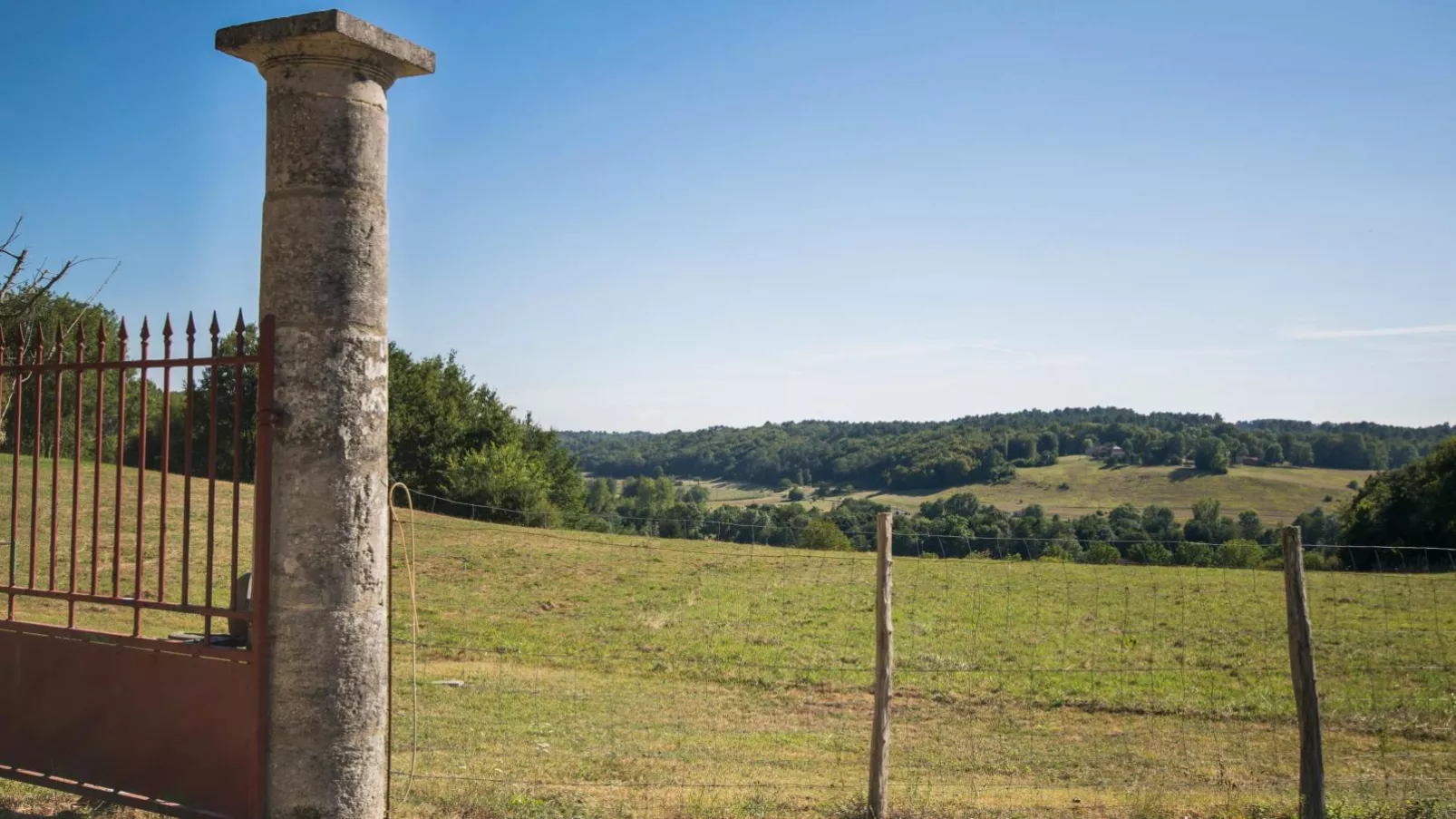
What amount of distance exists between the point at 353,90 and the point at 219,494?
2693 centimetres

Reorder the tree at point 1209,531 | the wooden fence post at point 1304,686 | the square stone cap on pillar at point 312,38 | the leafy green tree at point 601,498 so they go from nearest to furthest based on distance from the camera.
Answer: the square stone cap on pillar at point 312,38 → the wooden fence post at point 1304,686 → the tree at point 1209,531 → the leafy green tree at point 601,498

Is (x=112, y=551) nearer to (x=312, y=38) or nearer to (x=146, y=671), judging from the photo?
(x=146, y=671)

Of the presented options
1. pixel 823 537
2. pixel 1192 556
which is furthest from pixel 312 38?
pixel 823 537

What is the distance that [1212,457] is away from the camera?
9425 cm

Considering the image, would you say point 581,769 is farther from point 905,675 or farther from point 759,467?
point 759,467

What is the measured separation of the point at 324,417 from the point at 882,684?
13.8 ft

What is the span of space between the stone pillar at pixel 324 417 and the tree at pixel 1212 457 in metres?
101

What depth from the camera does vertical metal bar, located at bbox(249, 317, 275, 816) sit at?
5141 millimetres

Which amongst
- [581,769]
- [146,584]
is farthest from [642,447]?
[581,769]

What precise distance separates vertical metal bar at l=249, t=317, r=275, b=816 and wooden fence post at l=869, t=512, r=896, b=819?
153 inches

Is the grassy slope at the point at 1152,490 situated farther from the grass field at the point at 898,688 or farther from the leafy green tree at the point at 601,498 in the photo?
the grass field at the point at 898,688

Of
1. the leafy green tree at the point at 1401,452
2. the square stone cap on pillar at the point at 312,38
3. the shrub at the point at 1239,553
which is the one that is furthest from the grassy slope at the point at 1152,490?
the square stone cap on pillar at the point at 312,38

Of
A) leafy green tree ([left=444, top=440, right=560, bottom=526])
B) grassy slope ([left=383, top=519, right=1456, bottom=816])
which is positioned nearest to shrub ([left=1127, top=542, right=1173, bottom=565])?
grassy slope ([left=383, top=519, right=1456, bottom=816])

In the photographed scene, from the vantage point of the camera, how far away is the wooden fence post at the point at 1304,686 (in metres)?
6.53
